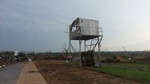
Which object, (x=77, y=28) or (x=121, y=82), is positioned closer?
(x=121, y=82)

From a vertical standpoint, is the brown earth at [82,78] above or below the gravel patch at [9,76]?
above

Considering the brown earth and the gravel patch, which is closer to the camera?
the brown earth

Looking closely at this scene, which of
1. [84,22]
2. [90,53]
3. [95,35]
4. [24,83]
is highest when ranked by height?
[84,22]

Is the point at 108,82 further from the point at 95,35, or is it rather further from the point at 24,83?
the point at 95,35

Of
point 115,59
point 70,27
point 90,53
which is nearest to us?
point 90,53

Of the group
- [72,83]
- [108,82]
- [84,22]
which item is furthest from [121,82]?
[84,22]

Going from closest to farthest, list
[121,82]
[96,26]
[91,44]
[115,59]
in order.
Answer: [121,82] → [96,26] → [91,44] → [115,59]

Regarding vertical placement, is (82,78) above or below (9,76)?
above

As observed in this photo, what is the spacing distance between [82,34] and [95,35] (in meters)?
1.91

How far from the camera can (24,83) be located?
12.8 metres

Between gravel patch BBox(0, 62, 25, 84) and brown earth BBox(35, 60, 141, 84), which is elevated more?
brown earth BBox(35, 60, 141, 84)

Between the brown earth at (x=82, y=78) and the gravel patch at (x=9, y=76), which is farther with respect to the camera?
the gravel patch at (x=9, y=76)

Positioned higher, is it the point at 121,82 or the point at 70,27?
the point at 70,27

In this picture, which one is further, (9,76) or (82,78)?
(9,76)
